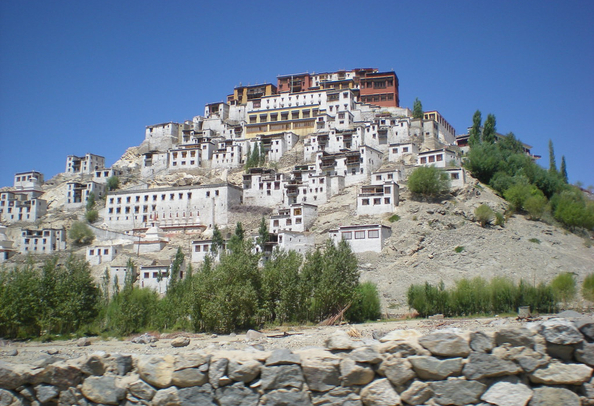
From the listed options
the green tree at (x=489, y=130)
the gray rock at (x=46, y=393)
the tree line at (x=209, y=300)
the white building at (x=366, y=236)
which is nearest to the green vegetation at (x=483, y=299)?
the tree line at (x=209, y=300)

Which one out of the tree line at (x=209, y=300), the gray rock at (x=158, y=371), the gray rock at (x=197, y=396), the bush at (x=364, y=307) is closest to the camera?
the gray rock at (x=197, y=396)

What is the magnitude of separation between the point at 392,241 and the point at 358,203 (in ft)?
29.1

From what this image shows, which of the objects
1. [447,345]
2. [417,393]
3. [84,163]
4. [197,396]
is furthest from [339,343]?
[84,163]

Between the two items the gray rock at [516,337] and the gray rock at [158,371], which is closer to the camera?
the gray rock at [516,337]

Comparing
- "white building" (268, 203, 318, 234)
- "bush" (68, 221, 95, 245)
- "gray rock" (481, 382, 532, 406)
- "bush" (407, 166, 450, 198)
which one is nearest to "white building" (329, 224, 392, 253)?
"white building" (268, 203, 318, 234)

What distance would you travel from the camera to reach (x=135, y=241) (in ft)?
215

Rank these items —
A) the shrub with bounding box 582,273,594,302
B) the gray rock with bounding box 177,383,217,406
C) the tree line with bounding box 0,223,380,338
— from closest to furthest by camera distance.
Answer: the gray rock with bounding box 177,383,217,406 → the tree line with bounding box 0,223,380,338 → the shrub with bounding box 582,273,594,302

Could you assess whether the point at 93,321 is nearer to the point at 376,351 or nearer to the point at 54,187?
the point at 376,351

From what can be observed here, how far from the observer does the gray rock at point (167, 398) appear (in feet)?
23.1

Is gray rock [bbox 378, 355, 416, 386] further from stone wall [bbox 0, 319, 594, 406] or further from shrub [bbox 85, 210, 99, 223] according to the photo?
shrub [bbox 85, 210, 99, 223]

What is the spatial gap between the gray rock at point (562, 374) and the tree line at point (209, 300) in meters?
23.5

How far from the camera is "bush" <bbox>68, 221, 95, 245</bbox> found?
70625 millimetres

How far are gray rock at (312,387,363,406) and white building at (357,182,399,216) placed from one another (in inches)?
2017

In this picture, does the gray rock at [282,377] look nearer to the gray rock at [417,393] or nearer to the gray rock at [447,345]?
the gray rock at [417,393]
